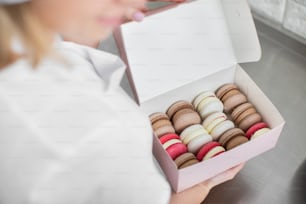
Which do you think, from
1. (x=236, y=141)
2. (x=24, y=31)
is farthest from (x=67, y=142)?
(x=236, y=141)

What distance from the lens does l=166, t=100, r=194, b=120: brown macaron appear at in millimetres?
745

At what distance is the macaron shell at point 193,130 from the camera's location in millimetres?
705

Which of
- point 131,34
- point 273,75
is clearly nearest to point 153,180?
point 131,34

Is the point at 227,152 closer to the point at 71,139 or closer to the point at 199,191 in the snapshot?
the point at 199,191

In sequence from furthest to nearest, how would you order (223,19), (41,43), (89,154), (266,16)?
(266,16), (223,19), (89,154), (41,43)

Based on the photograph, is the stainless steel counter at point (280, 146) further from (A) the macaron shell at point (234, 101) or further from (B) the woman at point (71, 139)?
(B) the woman at point (71, 139)

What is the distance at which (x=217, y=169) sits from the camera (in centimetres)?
63

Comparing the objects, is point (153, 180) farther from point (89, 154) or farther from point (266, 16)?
point (266, 16)

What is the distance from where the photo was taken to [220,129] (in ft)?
2.31

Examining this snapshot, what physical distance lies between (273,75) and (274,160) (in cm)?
16

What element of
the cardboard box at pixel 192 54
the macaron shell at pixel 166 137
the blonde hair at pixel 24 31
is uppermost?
the blonde hair at pixel 24 31

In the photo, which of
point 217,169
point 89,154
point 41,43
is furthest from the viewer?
point 217,169

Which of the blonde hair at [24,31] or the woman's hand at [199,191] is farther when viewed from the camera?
the woman's hand at [199,191]

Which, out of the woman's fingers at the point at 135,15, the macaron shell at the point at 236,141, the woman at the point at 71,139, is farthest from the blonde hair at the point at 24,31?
the macaron shell at the point at 236,141
